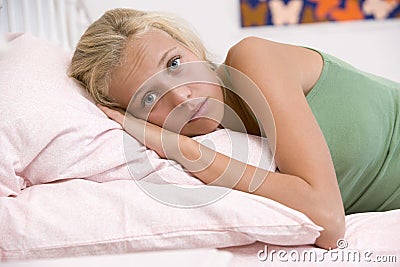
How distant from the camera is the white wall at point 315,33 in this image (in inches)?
115

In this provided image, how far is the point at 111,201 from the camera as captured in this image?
98cm

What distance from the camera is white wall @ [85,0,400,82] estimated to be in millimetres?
2934

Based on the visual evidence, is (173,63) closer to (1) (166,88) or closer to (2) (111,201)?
(1) (166,88)

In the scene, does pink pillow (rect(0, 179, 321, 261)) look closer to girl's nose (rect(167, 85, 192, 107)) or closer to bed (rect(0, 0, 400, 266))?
bed (rect(0, 0, 400, 266))

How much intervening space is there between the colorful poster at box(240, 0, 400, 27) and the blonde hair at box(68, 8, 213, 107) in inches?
63.2

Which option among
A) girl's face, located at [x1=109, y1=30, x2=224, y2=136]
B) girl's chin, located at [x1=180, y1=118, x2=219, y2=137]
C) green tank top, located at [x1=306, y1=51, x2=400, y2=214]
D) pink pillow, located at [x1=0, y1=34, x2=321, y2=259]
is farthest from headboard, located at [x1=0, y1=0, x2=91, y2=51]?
green tank top, located at [x1=306, y1=51, x2=400, y2=214]

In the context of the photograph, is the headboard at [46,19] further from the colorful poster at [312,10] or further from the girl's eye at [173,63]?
the colorful poster at [312,10]

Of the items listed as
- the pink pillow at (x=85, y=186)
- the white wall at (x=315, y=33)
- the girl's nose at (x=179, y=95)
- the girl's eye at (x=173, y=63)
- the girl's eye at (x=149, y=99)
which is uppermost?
the girl's eye at (x=173, y=63)

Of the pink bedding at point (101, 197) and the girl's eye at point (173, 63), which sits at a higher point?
the girl's eye at point (173, 63)

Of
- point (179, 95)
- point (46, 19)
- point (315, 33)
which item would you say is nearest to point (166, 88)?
point (179, 95)

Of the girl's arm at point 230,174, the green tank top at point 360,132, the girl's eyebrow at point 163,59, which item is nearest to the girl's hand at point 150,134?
the girl's arm at point 230,174

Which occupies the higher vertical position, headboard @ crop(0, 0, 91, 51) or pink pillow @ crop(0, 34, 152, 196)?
headboard @ crop(0, 0, 91, 51)

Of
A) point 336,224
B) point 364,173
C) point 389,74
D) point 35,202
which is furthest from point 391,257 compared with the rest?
point 389,74

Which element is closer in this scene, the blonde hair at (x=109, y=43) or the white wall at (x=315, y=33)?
the blonde hair at (x=109, y=43)
